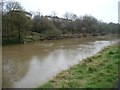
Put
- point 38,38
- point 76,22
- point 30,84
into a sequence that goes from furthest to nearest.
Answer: point 76,22, point 38,38, point 30,84

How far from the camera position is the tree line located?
28812mm

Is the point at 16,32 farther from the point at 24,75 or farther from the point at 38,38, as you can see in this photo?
the point at 24,75

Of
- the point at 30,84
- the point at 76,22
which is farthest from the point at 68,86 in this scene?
the point at 76,22

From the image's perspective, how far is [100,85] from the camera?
6.20 m

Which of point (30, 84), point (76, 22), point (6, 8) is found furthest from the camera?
point (76, 22)

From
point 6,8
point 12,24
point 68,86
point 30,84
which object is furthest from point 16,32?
point 68,86

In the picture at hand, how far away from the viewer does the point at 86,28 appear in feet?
174

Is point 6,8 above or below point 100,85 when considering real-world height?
above

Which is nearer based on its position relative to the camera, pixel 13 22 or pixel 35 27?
pixel 13 22

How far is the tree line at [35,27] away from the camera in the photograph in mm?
28812

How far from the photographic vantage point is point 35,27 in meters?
40.0

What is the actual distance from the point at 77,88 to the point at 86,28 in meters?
47.4

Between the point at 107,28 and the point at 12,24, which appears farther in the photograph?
the point at 107,28

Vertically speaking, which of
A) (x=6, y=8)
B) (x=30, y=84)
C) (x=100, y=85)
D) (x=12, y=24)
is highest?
(x=6, y=8)
